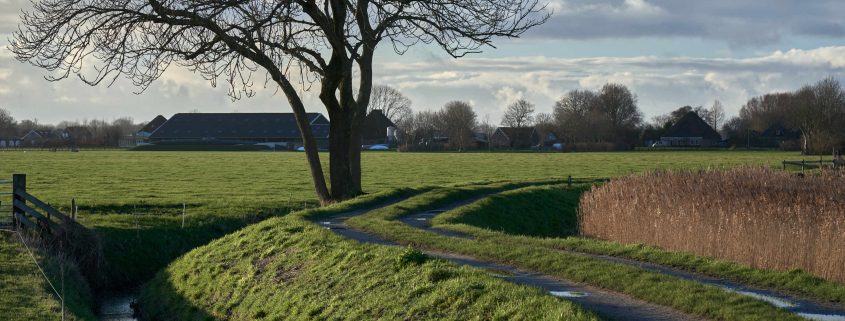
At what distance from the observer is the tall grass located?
16.1 meters

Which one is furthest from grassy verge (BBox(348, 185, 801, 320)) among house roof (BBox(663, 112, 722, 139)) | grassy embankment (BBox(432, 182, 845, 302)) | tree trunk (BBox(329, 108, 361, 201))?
house roof (BBox(663, 112, 722, 139))

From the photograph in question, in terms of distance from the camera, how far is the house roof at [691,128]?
498 ft

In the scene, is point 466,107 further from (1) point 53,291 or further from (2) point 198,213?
(1) point 53,291

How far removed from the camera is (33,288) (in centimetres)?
1809

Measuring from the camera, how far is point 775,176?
3027cm

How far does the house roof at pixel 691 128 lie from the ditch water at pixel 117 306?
136 meters

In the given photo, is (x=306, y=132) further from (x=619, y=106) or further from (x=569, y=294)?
(x=619, y=106)

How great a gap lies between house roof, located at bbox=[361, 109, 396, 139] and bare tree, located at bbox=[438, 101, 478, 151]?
9.33 meters

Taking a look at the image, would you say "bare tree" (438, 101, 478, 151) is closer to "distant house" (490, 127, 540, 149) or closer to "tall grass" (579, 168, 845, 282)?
"distant house" (490, 127, 540, 149)

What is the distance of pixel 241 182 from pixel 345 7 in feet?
77.7

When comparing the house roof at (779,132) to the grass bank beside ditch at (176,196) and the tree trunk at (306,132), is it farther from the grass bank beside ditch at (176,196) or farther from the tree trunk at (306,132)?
the tree trunk at (306,132)

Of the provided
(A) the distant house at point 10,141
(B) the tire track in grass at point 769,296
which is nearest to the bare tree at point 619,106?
(A) the distant house at point 10,141

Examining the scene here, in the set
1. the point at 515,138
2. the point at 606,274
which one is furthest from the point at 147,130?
the point at 606,274

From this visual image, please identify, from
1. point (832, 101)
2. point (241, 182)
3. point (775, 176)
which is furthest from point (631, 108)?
point (775, 176)
